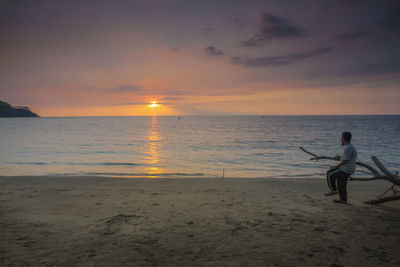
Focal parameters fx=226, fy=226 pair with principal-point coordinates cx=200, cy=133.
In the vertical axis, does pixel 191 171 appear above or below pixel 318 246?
below

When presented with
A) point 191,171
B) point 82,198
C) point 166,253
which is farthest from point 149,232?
point 191,171

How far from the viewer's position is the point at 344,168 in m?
7.08

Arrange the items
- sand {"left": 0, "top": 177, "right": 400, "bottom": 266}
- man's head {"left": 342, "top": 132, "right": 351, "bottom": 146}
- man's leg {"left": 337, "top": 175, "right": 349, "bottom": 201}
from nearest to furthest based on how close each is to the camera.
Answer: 1. sand {"left": 0, "top": 177, "right": 400, "bottom": 266}
2. man's head {"left": 342, "top": 132, "right": 351, "bottom": 146}
3. man's leg {"left": 337, "top": 175, "right": 349, "bottom": 201}

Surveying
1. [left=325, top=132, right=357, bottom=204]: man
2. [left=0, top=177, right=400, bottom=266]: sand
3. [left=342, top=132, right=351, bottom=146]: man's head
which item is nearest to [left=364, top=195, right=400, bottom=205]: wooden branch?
[left=0, top=177, right=400, bottom=266]: sand

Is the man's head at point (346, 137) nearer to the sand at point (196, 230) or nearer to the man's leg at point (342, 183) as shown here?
the man's leg at point (342, 183)

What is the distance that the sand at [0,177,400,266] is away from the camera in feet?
13.0

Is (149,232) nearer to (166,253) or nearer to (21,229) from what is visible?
(166,253)

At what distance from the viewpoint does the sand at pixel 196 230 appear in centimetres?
396

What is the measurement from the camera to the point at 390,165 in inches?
768

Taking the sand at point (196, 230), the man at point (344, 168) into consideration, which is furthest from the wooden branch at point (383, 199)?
the man at point (344, 168)

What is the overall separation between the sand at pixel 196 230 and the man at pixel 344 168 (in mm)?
505

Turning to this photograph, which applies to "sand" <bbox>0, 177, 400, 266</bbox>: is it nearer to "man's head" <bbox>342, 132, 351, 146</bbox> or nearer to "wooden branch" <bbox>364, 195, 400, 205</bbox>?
"wooden branch" <bbox>364, 195, 400, 205</bbox>

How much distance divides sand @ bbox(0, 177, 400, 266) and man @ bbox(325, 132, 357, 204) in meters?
0.51

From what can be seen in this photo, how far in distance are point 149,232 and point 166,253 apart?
1014 mm
